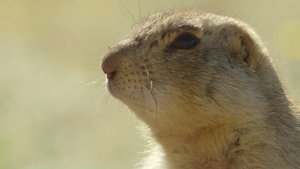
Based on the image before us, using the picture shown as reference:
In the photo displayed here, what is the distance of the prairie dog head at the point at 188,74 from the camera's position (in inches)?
296

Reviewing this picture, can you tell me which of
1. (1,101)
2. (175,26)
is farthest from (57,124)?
(175,26)

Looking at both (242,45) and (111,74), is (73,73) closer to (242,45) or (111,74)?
(242,45)

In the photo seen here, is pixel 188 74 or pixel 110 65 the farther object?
pixel 188 74

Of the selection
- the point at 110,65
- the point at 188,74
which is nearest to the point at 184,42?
the point at 188,74

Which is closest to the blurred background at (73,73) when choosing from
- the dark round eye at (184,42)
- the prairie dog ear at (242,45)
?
the prairie dog ear at (242,45)

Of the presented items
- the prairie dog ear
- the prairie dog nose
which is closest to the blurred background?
the prairie dog ear

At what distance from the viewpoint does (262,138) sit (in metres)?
7.58

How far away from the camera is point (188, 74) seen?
7641 mm

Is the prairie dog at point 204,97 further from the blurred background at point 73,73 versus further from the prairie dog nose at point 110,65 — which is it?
the blurred background at point 73,73

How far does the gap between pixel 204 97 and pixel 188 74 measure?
196 mm

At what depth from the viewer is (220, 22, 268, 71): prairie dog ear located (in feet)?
25.5

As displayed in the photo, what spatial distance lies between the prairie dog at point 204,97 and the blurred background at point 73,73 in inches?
36.3

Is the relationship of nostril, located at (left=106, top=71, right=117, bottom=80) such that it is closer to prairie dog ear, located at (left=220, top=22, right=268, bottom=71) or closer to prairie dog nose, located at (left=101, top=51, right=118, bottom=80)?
prairie dog nose, located at (left=101, top=51, right=118, bottom=80)

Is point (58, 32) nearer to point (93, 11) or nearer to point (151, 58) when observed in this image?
point (93, 11)
